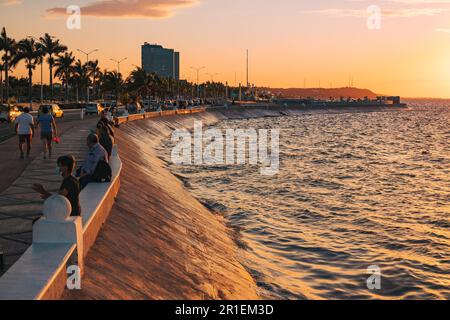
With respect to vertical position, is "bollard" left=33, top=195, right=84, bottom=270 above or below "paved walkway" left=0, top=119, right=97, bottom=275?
above

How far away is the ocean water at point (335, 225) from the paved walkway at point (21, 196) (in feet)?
18.7

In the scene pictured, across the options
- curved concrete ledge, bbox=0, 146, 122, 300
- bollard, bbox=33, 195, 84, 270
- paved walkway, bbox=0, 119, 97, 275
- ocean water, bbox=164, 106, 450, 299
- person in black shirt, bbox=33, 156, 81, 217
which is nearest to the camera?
curved concrete ledge, bbox=0, 146, 122, 300

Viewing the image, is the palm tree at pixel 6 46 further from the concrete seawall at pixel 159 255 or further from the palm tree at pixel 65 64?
the concrete seawall at pixel 159 255

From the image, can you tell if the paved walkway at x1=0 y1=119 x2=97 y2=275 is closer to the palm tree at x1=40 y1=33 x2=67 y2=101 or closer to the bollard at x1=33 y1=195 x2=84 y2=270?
the bollard at x1=33 y1=195 x2=84 y2=270

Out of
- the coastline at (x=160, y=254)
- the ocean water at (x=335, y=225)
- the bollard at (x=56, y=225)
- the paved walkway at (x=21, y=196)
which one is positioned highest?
the bollard at (x=56, y=225)

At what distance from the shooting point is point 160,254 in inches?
474

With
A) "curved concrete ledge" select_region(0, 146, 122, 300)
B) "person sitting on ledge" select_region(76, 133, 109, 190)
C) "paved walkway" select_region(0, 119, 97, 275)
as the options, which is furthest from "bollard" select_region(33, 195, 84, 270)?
"person sitting on ledge" select_region(76, 133, 109, 190)

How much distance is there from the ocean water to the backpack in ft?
15.2

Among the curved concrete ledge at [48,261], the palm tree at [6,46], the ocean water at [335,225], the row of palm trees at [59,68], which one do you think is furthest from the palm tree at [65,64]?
the curved concrete ledge at [48,261]

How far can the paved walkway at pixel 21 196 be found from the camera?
9.56 m

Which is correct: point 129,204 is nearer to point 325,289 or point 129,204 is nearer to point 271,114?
point 325,289

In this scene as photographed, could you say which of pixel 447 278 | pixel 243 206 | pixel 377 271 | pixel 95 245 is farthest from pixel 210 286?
pixel 243 206

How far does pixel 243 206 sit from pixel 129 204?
1005 centimetres

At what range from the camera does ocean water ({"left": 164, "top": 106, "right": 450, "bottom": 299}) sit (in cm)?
1442
